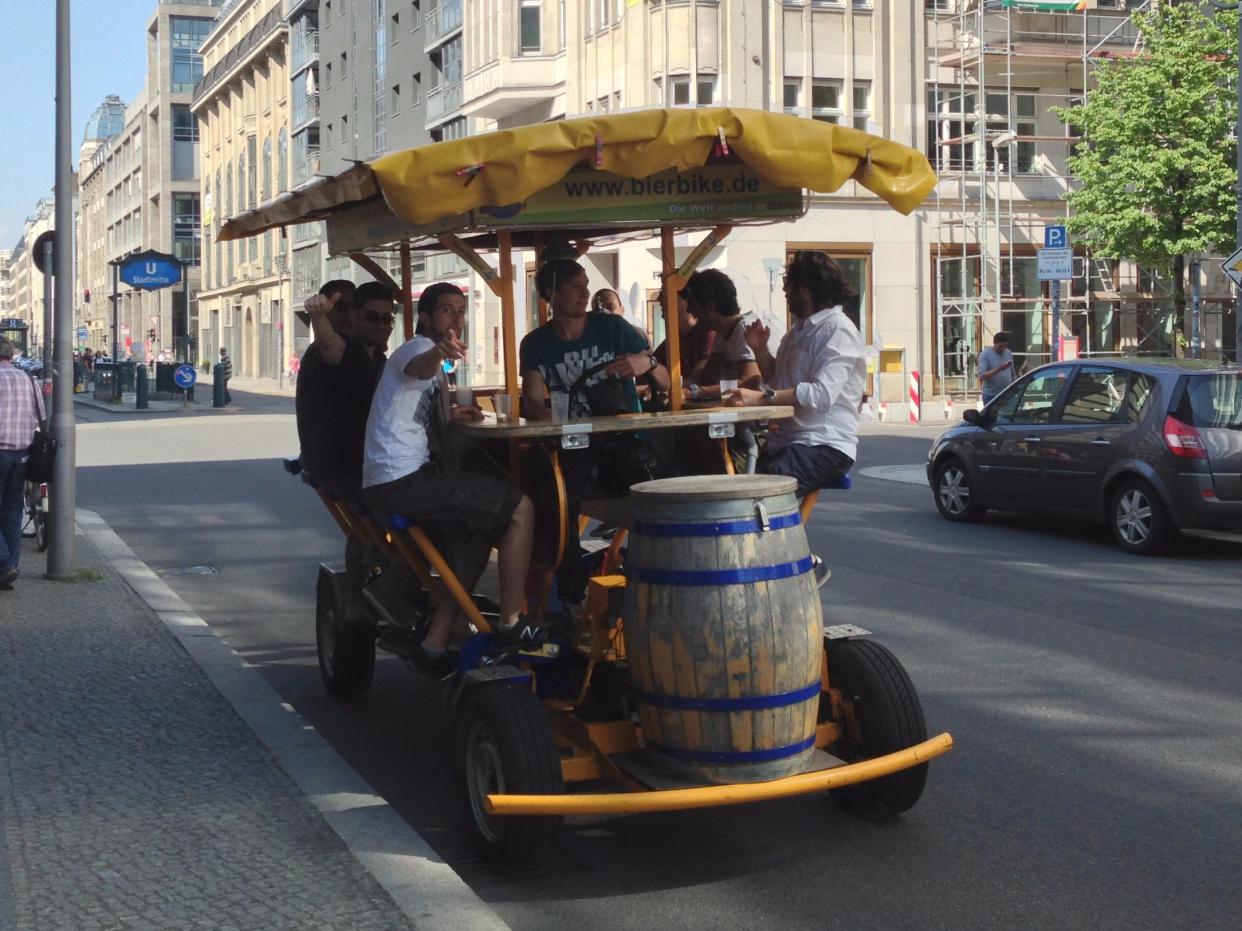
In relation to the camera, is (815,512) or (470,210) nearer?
(470,210)

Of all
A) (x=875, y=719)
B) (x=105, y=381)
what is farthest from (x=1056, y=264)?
(x=105, y=381)

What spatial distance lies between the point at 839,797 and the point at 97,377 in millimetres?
52435

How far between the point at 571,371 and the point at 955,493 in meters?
9.84

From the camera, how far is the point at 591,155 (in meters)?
5.68

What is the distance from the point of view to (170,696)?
299 inches

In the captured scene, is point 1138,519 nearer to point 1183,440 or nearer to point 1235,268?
point 1183,440

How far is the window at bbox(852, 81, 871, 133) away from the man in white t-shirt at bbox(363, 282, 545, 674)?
35333 mm

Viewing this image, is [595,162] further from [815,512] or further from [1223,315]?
[1223,315]

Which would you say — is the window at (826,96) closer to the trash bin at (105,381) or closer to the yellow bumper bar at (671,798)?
the trash bin at (105,381)

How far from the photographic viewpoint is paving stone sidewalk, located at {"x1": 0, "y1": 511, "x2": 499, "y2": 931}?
466 cm

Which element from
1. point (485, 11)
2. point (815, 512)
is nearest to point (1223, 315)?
point (485, 11)

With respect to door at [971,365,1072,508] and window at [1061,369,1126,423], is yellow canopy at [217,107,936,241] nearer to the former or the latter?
window at [1061,369,1126,423]

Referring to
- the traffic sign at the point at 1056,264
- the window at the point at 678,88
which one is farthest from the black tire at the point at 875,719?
the window at the point at 678,88

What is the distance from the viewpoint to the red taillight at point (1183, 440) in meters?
12.9
